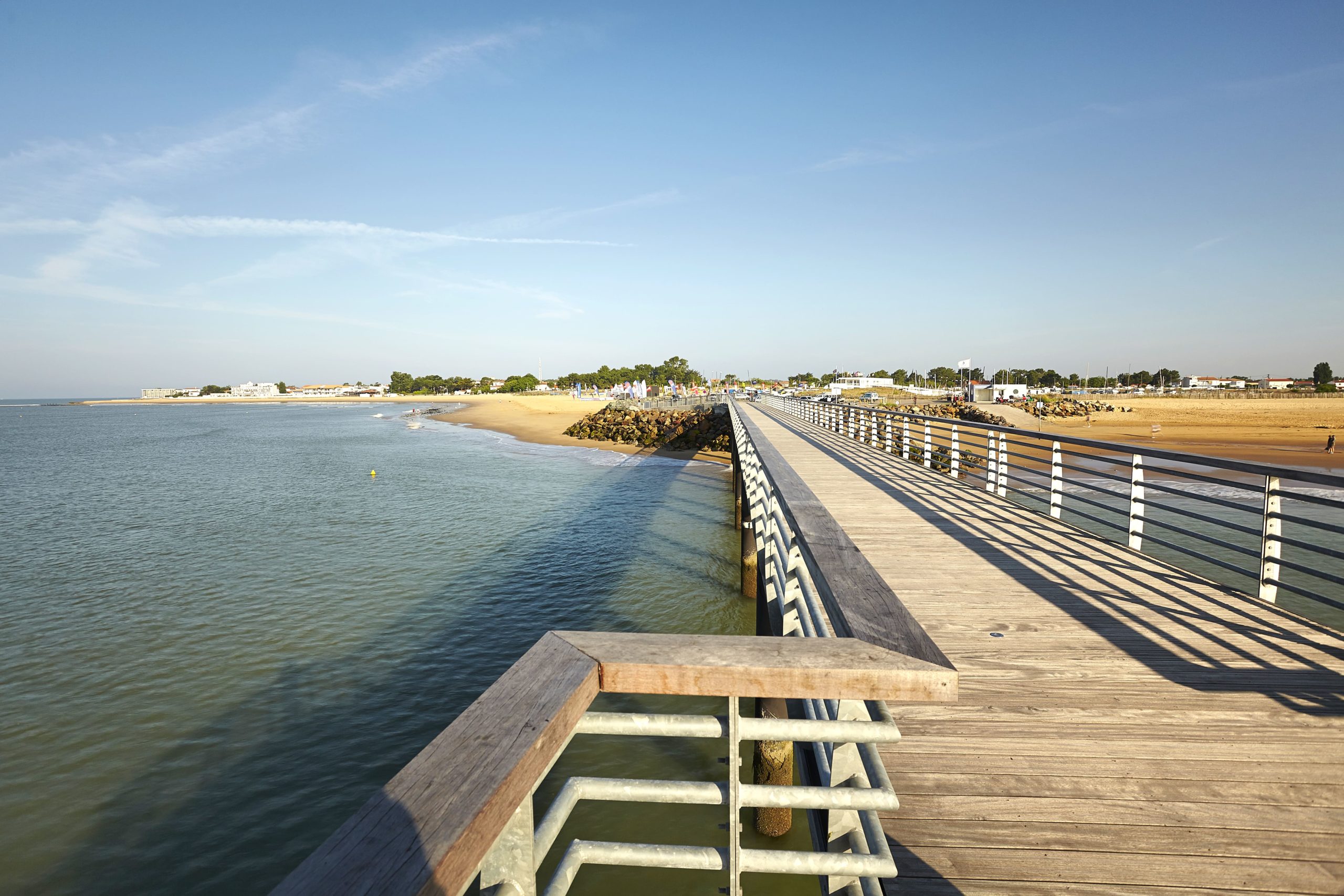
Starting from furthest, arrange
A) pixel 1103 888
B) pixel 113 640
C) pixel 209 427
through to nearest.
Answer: pixel 209 427 < pixel 113 640 < pixel 1103 888

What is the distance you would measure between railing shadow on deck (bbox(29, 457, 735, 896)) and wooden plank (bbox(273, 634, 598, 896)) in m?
5.56

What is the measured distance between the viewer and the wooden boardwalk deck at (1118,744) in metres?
2.31

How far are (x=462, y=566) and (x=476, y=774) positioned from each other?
13.2m

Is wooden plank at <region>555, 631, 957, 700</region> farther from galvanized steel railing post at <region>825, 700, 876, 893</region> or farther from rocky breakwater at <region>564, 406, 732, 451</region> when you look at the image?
rocky breakwater at <region>564, 406, 732, 451</region>

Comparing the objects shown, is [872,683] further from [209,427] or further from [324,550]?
[209,427]

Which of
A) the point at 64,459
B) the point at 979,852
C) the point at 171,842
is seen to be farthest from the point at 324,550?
the point at 64,459

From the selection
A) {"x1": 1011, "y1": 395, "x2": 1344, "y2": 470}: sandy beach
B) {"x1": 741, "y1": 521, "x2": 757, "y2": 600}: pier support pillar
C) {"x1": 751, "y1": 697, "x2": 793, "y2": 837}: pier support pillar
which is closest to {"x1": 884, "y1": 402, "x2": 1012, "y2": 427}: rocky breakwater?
{"x1": 1011, "y1": 395, "x2": 1344, "y2": 470}: sandy beach

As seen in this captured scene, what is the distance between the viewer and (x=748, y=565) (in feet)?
38.4

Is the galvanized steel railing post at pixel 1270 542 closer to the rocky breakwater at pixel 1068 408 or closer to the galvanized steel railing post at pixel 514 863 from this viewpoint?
the galvanized steel railing post at pixel 514 863

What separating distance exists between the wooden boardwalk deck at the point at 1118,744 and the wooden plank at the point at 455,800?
151 cm

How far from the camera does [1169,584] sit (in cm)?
554

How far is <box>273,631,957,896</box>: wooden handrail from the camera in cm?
104

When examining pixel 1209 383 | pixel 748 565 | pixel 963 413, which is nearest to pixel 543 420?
pixel 963 413

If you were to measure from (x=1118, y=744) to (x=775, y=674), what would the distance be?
8.02 feet
